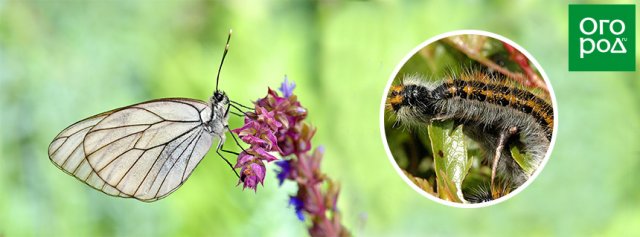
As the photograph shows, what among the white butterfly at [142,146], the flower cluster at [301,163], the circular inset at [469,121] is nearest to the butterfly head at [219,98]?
the white butterfly at [142,146]

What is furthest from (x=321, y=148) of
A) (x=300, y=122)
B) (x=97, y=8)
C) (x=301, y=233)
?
(x=97, y=8)

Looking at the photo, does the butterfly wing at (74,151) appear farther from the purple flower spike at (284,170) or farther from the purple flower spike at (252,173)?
the purple flower spike at (284,170)

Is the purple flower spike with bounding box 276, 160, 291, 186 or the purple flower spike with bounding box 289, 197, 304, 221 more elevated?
the purple flower spike with bounding box 276, 160, 291, 186

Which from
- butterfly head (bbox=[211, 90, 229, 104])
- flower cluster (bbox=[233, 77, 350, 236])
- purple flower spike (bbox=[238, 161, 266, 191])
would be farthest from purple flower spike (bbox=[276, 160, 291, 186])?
butterfly head (bbox=[211, 90, 229, 104])

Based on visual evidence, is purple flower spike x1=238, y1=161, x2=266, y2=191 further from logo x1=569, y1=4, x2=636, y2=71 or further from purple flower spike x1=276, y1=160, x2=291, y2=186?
logo x1=569, y1=4, x2=636, y2=71

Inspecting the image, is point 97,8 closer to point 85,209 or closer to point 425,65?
point 85,209
